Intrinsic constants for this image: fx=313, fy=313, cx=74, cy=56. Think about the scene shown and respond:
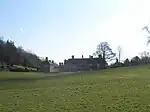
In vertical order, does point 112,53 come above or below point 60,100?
above

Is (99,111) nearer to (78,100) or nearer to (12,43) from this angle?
(78,100)

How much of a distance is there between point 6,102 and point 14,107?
8.17ft

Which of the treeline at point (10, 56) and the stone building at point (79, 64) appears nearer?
the treeline at point (10, 56)

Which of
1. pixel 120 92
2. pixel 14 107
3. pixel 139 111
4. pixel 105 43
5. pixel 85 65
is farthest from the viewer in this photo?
pixel 85 65

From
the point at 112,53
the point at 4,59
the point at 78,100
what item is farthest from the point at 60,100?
the point at 112,53

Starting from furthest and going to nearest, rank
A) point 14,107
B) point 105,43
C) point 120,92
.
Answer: point 105,43
point 120,92
point 14,107

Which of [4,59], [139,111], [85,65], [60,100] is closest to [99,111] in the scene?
[139,111]

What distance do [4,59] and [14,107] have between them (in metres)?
90.1

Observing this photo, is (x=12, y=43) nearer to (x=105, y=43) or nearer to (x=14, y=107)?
(x=105, y=43)

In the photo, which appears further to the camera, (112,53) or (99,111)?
(112,53)

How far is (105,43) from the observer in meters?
124

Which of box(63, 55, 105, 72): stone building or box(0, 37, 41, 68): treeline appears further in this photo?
box(63, 55, 105, 72): stone building

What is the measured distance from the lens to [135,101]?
1973 centimetres

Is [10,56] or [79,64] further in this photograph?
[79,64]
